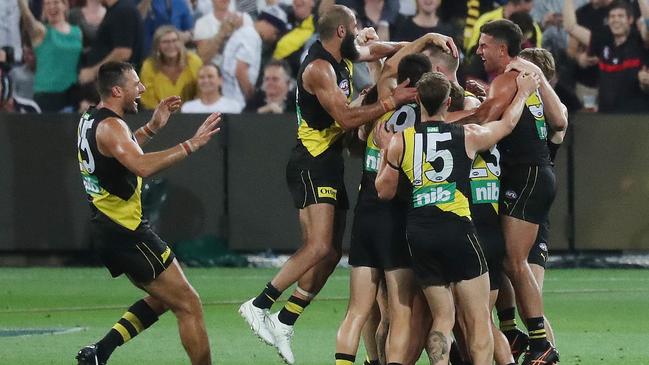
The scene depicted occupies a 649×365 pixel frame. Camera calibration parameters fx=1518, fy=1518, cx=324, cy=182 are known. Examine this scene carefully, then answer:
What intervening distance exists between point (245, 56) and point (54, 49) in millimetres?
2398

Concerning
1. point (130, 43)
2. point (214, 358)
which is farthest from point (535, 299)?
point (130, 43)

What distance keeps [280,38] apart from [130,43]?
188cm

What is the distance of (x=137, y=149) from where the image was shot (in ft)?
34.2

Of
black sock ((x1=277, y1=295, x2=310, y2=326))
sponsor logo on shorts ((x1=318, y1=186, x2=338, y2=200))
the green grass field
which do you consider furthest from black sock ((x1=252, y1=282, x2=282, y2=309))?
sponsor logo on shorts ((x1=318, y1=186, x2=338, y2=200))

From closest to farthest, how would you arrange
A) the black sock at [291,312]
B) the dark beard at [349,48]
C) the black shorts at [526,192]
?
the black shorts at [526,192] < the dark beard at [349,48] < the black sock at [291,312]

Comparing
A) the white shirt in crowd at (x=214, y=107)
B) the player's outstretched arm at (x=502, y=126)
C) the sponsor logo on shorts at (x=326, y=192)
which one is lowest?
the white shirt in crowd at (x=214, y=107)

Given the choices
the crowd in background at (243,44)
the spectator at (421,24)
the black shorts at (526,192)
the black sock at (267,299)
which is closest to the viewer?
the black shorts at (526,192)

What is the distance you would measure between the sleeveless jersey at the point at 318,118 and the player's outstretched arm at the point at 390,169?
1899mm

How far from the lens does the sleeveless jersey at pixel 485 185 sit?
10477 millimetres

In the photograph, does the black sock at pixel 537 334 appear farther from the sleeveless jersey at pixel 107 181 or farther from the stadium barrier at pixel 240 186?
the stadium barrier at pixel 240 186

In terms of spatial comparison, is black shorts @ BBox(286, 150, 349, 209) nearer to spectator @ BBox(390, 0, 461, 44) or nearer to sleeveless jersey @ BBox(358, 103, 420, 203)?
sleeveless jersey @ BBox(358, 103, 420, 203)

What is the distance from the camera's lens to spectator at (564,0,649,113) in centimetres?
1848

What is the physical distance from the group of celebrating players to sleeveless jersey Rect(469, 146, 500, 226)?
11mm

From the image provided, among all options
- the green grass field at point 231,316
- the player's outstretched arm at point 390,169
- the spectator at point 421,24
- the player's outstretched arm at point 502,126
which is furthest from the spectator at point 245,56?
the player's outstretched arm at point 390,169
